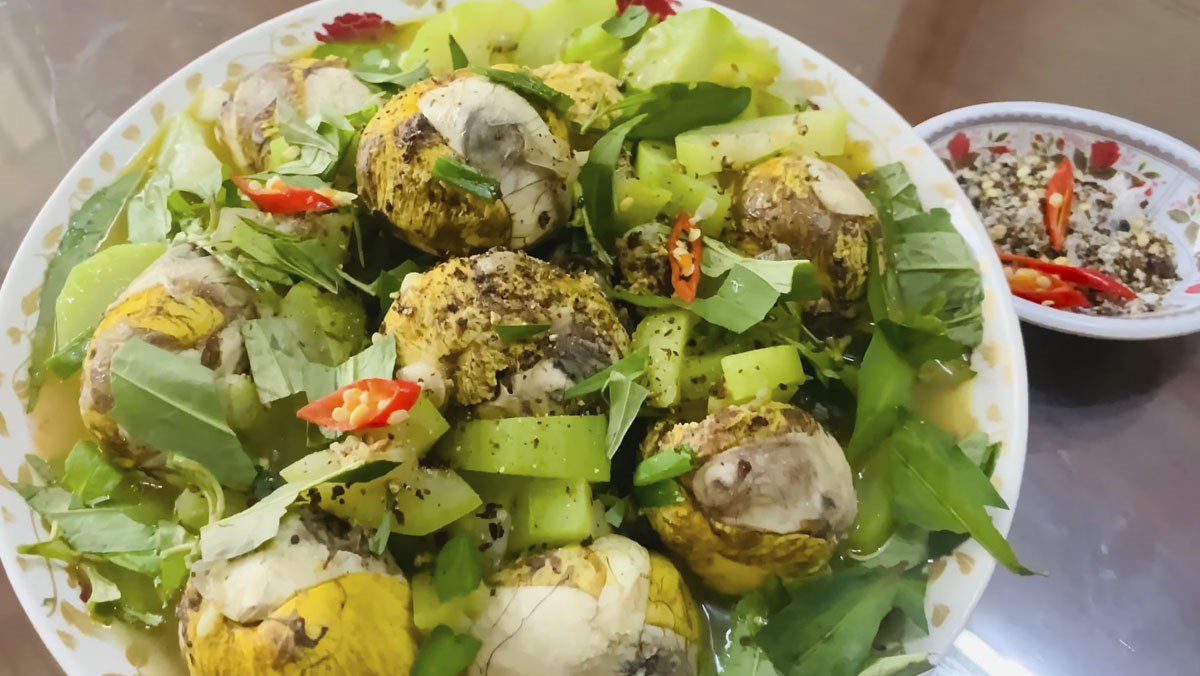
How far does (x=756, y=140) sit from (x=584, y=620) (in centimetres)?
82

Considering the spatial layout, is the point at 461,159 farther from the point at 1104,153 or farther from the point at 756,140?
the point at 1104,153

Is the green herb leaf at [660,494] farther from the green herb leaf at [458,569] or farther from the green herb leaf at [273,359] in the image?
the green herb leaf at [273,359]

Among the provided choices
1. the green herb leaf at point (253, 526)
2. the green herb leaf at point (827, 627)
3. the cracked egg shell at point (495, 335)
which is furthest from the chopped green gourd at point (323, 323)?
the green herb leaf at point (827, 627)

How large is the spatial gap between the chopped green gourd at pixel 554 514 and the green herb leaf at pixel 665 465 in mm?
75

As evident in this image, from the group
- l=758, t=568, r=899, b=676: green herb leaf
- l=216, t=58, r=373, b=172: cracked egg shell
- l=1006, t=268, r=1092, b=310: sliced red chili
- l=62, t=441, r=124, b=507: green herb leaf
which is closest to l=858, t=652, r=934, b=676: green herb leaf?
l=758, t=568, r=899, b=676: green herb leaf

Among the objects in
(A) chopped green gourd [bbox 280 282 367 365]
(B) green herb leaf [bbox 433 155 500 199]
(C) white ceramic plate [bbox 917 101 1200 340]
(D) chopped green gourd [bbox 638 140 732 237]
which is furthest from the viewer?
(C) white ceramic plate [bbox 917 101 1200 340]

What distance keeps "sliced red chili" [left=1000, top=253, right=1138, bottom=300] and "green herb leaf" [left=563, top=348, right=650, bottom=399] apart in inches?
41.9

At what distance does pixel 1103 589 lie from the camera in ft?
4.93

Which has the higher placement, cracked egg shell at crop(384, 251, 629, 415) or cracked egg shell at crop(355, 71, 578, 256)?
cracked egg shell at crop(355, 71, 578, 256)

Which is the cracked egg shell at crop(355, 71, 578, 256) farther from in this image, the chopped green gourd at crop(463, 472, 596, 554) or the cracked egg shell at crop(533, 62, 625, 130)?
the chopped green gourd at crop(463, 472, 596, 554)

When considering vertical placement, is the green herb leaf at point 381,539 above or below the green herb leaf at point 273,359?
below

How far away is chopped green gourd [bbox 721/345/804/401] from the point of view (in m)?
1.11

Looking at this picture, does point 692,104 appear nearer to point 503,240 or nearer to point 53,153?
point 503,240

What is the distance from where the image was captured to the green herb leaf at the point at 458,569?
0.98 m
